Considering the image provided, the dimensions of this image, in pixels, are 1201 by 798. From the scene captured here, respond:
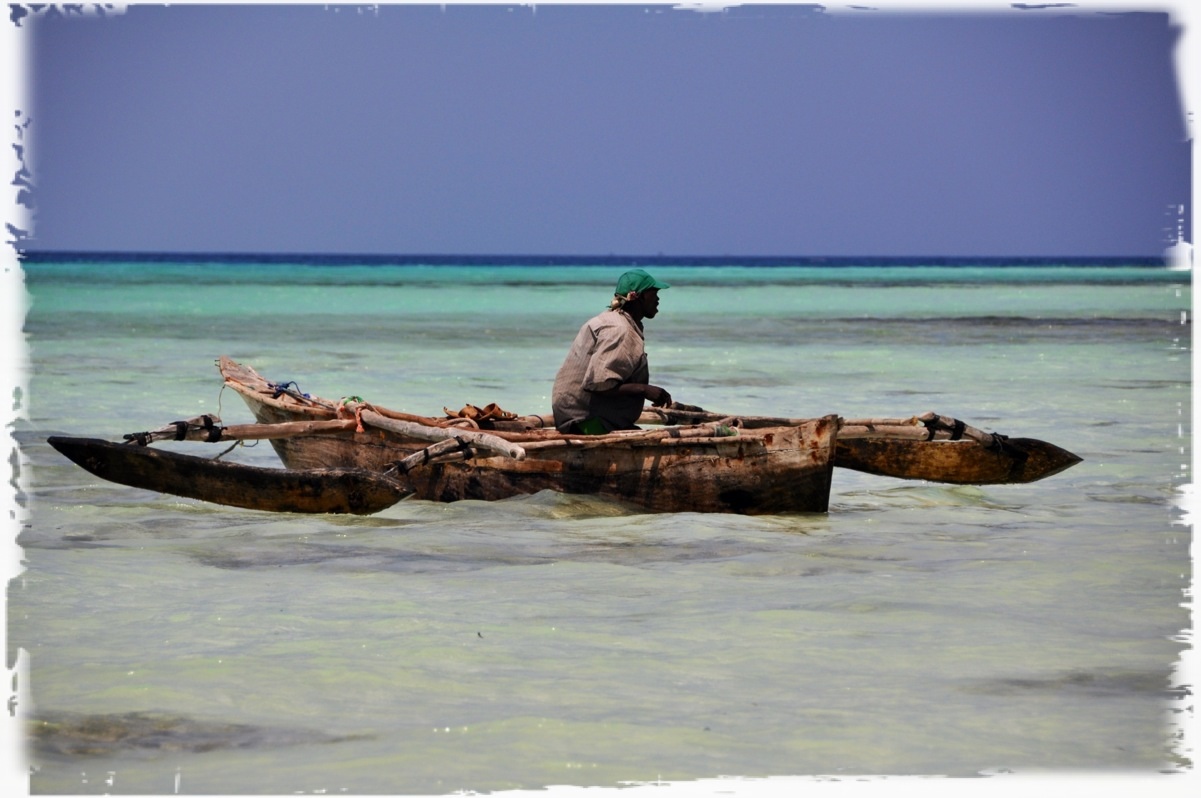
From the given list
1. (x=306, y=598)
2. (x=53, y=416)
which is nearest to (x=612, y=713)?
(x=306, y=598)

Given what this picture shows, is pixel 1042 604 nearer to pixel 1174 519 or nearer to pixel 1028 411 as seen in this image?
pixel 1174 519

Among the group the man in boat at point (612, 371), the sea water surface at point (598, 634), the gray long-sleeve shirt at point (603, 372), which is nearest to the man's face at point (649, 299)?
the man in boat at point (612, 371)

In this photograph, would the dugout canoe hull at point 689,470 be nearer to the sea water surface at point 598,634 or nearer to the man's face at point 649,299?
the sea water surface at point 598,634

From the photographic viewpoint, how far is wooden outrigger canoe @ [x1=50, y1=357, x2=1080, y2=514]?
26.2 feet

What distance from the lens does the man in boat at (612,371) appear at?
8375 millimetres

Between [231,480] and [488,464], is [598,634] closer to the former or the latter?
[488,464]

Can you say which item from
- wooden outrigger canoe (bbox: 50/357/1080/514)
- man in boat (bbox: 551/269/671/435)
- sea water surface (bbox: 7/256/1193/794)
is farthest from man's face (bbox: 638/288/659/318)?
sea water surface (bbox: 7/256/1193/794)

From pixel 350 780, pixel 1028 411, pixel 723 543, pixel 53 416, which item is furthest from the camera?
pixel 1028 411

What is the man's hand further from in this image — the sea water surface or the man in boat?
the sea water surface

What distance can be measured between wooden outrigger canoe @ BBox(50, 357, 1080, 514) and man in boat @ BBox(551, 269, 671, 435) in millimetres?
206

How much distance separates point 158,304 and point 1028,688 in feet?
115

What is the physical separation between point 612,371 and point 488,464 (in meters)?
0.81

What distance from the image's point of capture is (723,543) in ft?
25.2

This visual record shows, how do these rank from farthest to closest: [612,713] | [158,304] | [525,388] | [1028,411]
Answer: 1. [158,304]
2. [525,388]
3. [1028,411]
4. [612,713]
